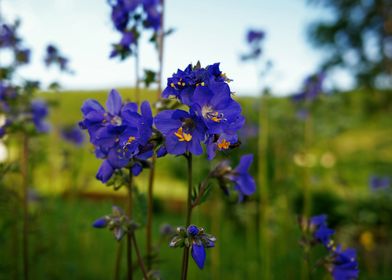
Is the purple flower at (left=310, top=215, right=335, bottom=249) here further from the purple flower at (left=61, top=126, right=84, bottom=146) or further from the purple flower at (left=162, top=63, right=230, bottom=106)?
the purple flower at (left=61, top=126, right=84, bottom=146)

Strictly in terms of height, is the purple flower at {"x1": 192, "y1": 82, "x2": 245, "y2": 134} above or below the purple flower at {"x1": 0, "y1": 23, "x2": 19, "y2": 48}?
below

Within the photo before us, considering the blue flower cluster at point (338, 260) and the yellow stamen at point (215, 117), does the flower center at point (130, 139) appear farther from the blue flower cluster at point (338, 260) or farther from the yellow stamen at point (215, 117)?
the blue flower cluster at point (338, 260)

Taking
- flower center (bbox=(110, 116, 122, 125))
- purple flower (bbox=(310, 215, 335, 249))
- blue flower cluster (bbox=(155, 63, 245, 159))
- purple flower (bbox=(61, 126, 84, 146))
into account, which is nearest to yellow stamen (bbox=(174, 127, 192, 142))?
blue flower cluster (bbox=(155, 63, 245, 159))

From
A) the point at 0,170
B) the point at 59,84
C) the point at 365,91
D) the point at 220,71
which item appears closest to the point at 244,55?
the point at 59,84

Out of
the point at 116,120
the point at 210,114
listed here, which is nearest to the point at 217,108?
the point at 210,114

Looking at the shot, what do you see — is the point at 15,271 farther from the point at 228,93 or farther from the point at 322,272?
the point at 322,272
